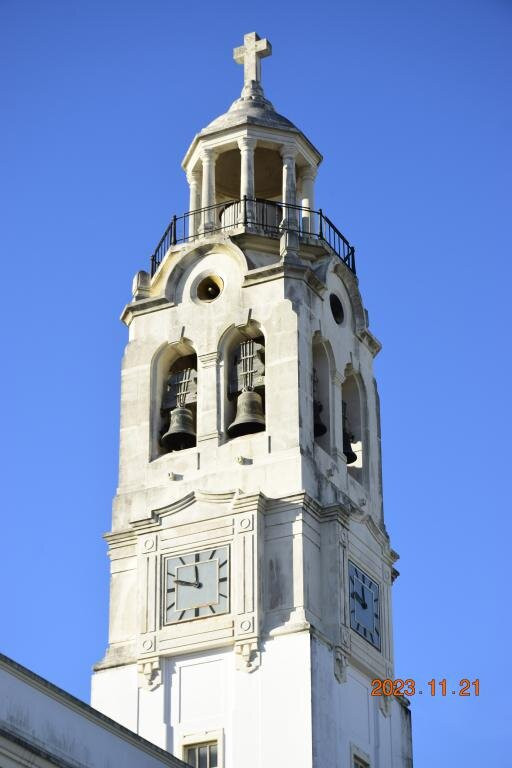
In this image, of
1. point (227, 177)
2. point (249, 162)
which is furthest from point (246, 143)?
point (227, 177)

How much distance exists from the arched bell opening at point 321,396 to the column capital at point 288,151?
6.05 m

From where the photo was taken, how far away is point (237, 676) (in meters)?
50.5

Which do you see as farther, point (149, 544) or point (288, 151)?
point (288, 151)

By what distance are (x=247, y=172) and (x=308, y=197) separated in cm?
225

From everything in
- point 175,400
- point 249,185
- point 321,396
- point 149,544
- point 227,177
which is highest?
point 227,177

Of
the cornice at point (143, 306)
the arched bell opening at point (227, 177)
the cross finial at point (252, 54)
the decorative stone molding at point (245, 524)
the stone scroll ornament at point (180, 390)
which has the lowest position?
the decorative stone molding at point (245, 524)

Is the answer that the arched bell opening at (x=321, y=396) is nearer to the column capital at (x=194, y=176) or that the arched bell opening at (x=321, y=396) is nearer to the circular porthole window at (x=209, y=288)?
the circular porthole window at (x=209, y=288)

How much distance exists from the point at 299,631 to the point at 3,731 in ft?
34.6

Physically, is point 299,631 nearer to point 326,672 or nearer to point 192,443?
point 326,672

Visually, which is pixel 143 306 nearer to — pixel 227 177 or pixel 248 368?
pixel 248 368

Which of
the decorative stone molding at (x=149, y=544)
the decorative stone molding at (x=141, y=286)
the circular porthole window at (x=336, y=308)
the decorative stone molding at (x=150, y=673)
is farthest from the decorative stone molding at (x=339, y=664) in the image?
the decorative stone molding at (x=141, y=286)

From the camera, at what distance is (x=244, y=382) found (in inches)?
2160

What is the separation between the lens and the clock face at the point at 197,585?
169 feet

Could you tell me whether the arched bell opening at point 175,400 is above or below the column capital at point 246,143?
below
